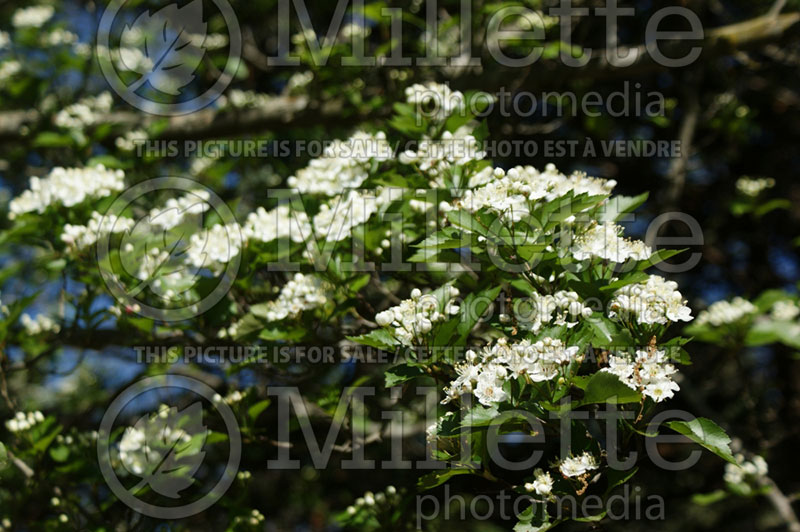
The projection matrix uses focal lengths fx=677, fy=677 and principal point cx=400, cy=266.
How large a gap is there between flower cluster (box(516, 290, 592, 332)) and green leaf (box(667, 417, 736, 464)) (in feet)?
1.08

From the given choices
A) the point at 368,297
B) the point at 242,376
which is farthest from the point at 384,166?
the point at 242,376

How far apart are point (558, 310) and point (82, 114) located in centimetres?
→ 299

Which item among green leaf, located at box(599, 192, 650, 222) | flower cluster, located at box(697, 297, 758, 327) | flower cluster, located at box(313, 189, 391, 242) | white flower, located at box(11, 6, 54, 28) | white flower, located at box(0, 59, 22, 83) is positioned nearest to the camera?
green leaf, located at box(599, 192, 650, 222)

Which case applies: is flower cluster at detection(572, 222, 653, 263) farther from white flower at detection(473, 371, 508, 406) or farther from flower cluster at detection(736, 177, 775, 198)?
flower cluster at detection(736, 177, 775, 198)

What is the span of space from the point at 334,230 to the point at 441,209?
38 cm

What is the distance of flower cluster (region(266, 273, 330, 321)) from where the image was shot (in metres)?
2.18

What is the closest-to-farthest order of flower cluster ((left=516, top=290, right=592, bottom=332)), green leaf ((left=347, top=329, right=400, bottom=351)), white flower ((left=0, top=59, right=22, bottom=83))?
flower cluster ((left=516, top=290, right=592, bottom=332)), green leaf ((left=347, top=329, right=400, bottom=351)), white flower ((left=0, top=59, right=22, bottom=83))

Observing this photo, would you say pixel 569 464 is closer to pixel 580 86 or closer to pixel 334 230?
pixel 334 230

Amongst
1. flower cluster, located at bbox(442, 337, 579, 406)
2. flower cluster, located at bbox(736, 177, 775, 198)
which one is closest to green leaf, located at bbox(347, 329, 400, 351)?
flower cluster, located at bbox(442, 337, 579, 406)

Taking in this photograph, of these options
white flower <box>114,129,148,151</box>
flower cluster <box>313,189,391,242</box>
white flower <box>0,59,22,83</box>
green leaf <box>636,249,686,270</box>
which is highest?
white flower <box>0,59,22,83</box>

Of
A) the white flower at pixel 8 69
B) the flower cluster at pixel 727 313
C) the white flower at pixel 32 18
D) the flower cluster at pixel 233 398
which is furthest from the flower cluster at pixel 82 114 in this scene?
the flower cluster at pixel 727 313

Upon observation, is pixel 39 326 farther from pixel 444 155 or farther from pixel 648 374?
pixel 648 374

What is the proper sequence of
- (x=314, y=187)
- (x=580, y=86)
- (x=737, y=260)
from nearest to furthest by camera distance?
(x=314, y=187) → (x=580, y=86) → (x=737, y=260)

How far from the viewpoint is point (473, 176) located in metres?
2.14
